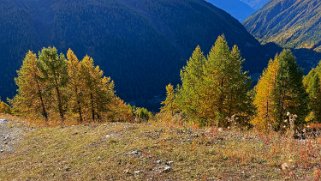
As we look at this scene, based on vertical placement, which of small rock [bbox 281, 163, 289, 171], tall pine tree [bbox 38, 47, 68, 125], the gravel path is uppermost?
tall pine tree [bbox 38, 47, 68, 125]

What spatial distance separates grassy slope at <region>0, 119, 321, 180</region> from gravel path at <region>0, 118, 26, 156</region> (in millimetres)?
2478

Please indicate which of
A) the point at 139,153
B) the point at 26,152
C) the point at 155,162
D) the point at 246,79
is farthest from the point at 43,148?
the point at 246,79

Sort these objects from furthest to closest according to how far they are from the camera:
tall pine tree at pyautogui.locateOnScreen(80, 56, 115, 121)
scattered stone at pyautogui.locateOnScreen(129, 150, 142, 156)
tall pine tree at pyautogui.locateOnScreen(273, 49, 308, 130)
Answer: tall pine tree at pyautogui.locateOnScreen(80, 56, 115, 121), tall pine tree at pyautogui.locateOnScreen(273, 49, 308, 130), scattered stone at pyautogui.locateOnScreen(129, 150, 142, 156)

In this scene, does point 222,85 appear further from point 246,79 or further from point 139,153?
point 139,153

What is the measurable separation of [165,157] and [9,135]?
13697 millimetres

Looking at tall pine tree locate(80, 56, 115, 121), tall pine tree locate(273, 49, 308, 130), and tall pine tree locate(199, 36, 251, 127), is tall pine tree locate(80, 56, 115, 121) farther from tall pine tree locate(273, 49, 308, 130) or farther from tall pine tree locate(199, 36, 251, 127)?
tall pine tree locate(273, 49, 308, 130)

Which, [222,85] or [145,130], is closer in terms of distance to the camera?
[145,130]

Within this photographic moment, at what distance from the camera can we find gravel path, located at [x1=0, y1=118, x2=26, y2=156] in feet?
59.4

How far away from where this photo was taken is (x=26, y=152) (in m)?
15.8

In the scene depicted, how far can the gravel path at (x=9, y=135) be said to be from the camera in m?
18.1

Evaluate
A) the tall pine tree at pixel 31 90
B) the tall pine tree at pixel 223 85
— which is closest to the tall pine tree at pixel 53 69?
the tall pine tree at pixel 31 90

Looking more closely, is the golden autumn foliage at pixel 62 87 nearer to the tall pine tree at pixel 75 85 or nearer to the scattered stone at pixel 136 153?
the tall pine tree at pixel 75 85

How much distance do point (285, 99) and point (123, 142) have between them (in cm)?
2764

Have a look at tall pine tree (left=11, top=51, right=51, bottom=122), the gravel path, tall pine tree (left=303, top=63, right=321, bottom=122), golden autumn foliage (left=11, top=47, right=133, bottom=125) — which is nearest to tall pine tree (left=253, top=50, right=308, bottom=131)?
tall pine tree (left=303, top=63, right=321, bottom=122)
